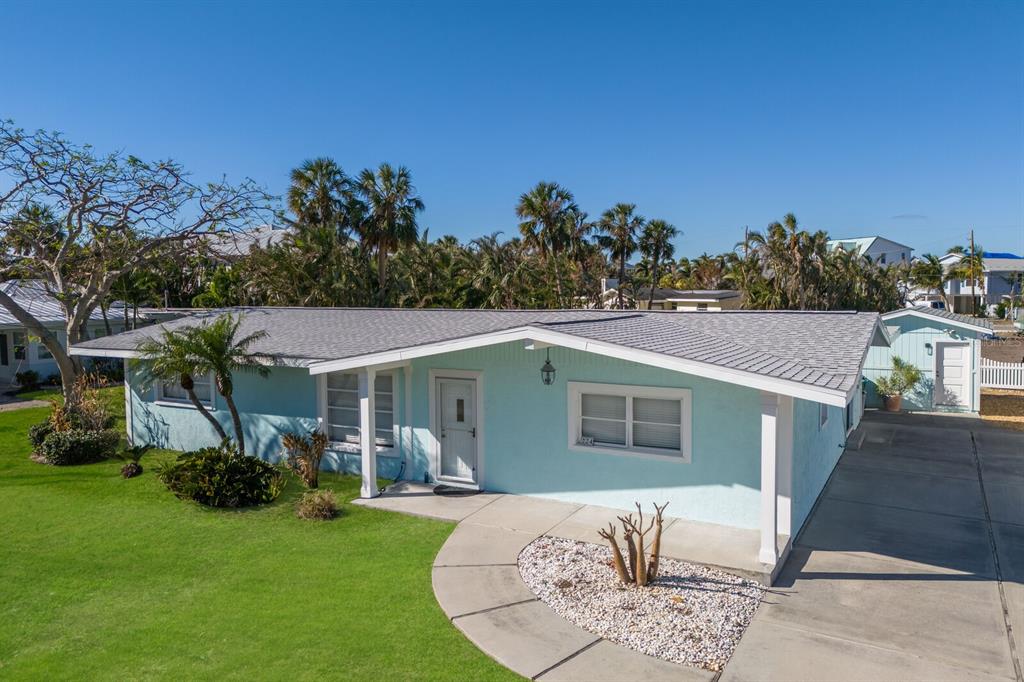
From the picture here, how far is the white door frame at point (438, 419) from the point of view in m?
11.0

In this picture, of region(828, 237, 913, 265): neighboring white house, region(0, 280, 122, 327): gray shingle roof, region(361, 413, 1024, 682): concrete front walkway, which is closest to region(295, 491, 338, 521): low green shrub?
region(361, 413, 1024, 682): concrete front walkway

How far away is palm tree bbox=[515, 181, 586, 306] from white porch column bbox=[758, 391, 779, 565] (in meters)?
31.0

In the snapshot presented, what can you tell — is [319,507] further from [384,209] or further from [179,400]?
[384,209]

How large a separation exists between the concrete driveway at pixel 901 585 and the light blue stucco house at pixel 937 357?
718cm

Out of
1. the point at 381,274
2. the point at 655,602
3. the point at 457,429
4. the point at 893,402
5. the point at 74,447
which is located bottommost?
the point at 655,602

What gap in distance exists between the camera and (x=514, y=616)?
264 inches

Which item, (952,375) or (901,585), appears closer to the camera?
(901,585)

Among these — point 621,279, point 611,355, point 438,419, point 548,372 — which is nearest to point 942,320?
point 548,372

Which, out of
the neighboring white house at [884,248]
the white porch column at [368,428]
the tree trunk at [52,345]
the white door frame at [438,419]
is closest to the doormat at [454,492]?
the white door frame at [438,419]

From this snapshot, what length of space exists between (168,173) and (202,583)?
16943mm

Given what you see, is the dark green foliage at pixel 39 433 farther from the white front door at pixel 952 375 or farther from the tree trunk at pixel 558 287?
the tree trunk at pixel 558 287

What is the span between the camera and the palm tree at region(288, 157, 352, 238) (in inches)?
1209

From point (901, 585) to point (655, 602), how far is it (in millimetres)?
2873

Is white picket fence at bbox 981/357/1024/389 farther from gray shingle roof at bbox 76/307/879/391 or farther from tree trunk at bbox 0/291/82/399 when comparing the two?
tree trunk at bbox 0/291/82/399
